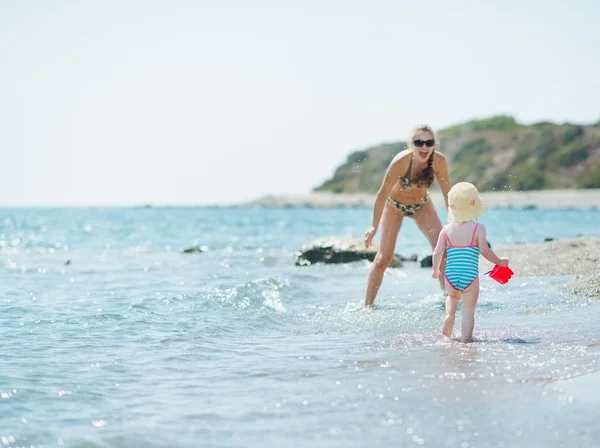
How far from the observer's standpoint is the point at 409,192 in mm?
8586

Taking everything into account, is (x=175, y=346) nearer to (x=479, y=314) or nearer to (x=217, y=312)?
(x=217, y=312)

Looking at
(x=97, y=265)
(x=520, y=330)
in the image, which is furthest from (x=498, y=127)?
(x=520, y=330)

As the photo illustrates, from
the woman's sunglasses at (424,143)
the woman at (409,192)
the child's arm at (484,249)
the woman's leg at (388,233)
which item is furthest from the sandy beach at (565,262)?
the child's arm at (484,249)

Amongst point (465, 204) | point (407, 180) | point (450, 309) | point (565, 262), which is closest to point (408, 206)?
point (407, 180)

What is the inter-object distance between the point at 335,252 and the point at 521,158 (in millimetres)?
96925

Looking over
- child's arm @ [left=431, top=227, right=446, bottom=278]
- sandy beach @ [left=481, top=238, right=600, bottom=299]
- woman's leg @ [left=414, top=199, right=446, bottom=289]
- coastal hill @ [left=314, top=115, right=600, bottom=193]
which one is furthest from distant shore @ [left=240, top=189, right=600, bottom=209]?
child's arm @ [left=431, top=227, right=446, bottom=278]

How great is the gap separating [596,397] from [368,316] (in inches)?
168

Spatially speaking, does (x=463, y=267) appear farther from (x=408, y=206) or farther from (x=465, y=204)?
(x=408, y=206)

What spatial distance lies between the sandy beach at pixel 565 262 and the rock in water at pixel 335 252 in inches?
126

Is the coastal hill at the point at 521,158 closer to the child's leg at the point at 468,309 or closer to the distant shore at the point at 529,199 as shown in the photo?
the distant shore at the point at 529,199

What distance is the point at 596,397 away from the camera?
445 centimetres

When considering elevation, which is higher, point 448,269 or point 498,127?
point 498,127

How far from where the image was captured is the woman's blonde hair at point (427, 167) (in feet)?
26.5

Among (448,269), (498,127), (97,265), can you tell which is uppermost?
(498,127)
